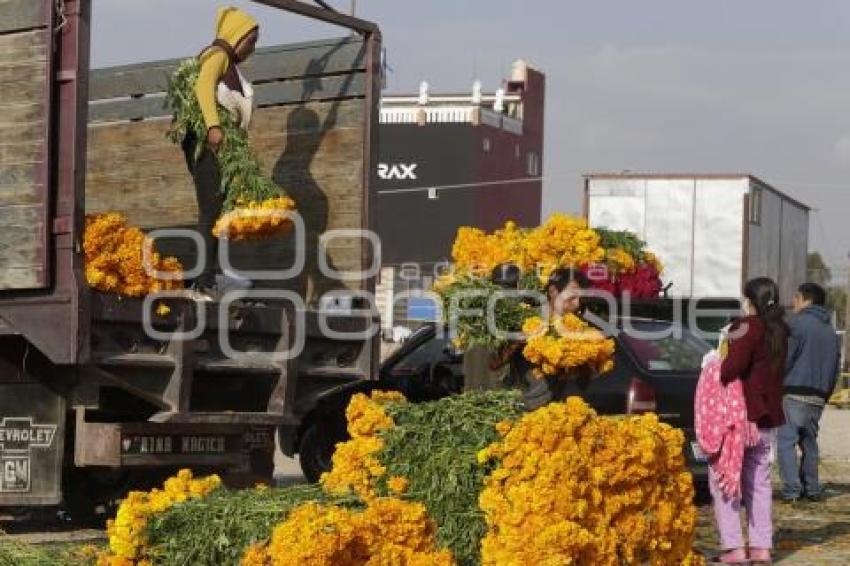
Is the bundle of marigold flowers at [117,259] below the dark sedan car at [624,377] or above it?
above

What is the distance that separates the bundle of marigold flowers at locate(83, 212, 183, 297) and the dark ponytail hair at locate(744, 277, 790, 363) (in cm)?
356

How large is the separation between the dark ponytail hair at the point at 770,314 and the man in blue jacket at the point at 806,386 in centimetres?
402

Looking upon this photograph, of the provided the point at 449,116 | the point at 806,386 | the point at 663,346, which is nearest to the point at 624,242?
the point at 806,386

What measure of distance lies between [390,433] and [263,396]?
2.67 metres

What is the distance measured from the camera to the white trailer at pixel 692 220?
2927 centimetres

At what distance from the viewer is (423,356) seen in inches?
517

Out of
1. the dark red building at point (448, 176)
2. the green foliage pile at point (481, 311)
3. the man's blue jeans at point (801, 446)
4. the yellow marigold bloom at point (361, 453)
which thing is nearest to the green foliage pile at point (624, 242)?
the man's blue jeans at point (801, 446)

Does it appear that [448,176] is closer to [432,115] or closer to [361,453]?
[432,115]

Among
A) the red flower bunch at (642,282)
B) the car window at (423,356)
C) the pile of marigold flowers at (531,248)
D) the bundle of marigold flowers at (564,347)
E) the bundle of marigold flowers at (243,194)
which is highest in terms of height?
the bundle of marigold flowers at (243,194)

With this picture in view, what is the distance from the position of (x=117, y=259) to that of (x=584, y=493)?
3.35 meters

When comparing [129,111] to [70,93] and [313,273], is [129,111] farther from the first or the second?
[70,93]

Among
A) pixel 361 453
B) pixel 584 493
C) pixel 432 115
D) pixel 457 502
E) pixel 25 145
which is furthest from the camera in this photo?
pixel 432 115

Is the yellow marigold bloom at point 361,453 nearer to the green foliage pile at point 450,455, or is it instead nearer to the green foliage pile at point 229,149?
the green foliage pile at point 450,455

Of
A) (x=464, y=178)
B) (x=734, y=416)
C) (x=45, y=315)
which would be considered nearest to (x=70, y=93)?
(x=45, y=315)
